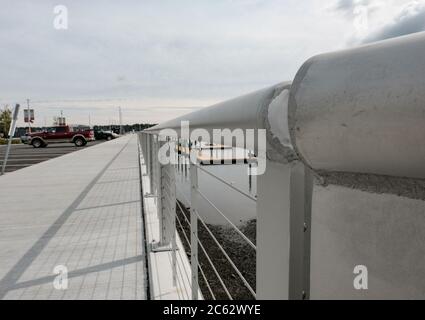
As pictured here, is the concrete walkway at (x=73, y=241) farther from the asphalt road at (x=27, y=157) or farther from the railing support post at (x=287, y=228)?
the asphalt road at (x=27, y=157)

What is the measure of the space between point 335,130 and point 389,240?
161 mm

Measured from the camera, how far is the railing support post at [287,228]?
2.46ft

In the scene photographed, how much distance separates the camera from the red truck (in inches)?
1299

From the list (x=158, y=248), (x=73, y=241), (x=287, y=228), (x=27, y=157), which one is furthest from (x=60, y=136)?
(x=287, y=228)

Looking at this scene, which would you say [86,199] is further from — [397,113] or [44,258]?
[397,113]

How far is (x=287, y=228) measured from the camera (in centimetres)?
76

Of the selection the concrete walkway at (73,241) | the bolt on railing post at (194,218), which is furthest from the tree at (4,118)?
the bolt on railing post at (194,218)

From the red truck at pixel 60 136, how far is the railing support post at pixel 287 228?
34.4 metres

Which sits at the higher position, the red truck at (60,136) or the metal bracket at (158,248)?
the red truck at (60,136)

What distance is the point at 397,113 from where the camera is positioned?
0.44 meters

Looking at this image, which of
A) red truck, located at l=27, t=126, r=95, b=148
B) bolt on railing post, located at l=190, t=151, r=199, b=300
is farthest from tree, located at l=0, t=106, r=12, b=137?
bolt on railing post, located at l=190, t=151, r=199, b=300

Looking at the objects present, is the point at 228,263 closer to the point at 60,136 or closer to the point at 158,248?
the point at 158,248

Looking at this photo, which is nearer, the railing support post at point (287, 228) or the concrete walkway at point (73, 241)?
the railing support post at point (287, 228)

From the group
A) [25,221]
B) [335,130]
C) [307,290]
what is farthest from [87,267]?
[335,130]
